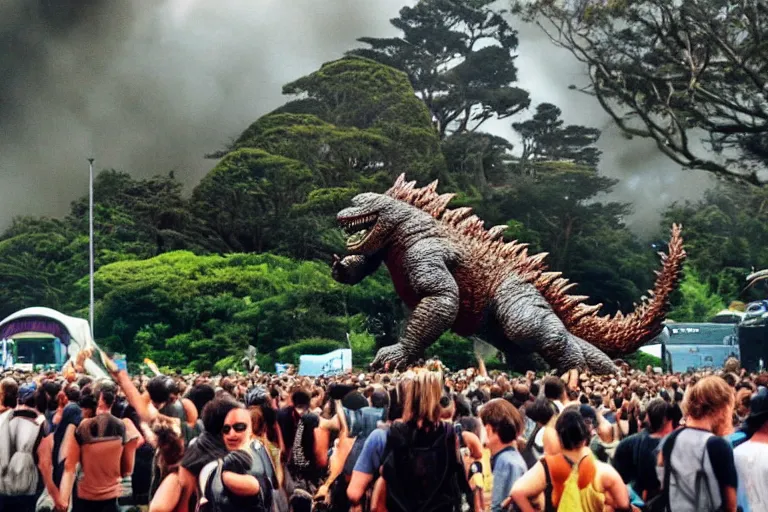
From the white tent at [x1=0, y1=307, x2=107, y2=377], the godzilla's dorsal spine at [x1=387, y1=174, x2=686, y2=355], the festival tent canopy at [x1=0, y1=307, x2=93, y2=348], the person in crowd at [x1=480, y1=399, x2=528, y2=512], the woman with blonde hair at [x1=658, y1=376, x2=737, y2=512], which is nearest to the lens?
the woman with blonde hair at [x1=658, y1=376, x2=737, y2=512]

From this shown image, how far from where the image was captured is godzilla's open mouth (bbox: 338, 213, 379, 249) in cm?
2120

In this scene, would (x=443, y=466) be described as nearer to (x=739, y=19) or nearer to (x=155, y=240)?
(x=739, y=19)

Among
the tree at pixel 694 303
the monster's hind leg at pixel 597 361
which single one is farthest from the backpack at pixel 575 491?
the tree at pixel 694 303

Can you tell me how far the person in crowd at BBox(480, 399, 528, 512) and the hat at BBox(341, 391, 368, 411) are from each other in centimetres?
207

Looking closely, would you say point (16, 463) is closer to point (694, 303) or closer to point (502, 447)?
point (502, 447)

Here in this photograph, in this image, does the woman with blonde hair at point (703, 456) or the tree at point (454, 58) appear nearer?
the woman with blonde hair at point (703, 456)

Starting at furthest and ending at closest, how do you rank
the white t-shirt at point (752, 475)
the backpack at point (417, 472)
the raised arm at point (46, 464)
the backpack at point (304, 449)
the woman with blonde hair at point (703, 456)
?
the backpack at point (304, 449), the raised arm at point (46, 464), the backpack at point (417, 472), the white t-shirt at point (752, 475), the woman with blonde hair at point (703, 456)

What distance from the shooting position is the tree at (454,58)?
5553 cm

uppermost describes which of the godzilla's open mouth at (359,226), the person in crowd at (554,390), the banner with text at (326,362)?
the godzilla's open mouth at (359,226)

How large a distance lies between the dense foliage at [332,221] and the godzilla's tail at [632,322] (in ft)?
52.6

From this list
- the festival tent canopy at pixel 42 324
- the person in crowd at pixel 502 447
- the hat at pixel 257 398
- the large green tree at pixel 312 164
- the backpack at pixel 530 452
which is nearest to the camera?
the person in crowd at pixel 502 447

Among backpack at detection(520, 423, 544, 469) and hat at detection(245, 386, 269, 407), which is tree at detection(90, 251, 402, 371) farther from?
backpack at detection(520, 423, 544, 469)

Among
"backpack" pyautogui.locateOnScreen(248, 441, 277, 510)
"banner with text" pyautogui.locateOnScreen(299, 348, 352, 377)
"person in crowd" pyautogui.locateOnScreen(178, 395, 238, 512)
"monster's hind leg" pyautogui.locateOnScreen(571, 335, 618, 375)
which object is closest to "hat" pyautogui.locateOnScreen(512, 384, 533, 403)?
"backpack" pyautogui.locateOnScreen(248, 441, 277, 510)

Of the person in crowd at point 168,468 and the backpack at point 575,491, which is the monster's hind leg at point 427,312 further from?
the backpack at point 575,491
